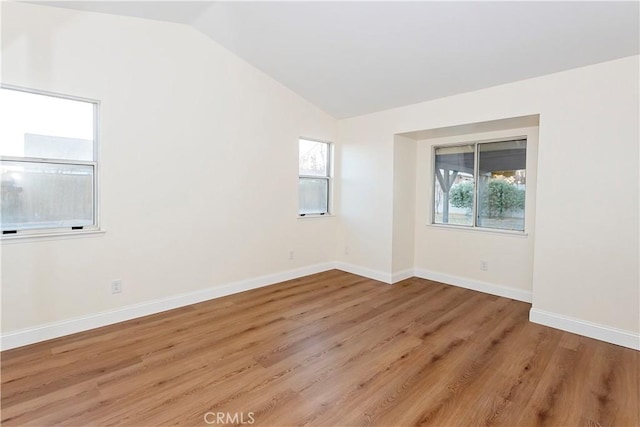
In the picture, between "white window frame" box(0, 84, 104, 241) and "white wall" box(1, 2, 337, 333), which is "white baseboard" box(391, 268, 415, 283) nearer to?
"white wall" box(1, 2, 337, 333)

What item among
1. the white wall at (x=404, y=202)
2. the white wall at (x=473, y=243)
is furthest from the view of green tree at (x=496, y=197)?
the white wall at (x=404, y=202)

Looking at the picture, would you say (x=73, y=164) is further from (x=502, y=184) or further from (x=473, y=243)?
(x=502, y=184)

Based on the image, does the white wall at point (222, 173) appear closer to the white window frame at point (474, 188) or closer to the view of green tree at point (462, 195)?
the white window frame at point (474, 188)

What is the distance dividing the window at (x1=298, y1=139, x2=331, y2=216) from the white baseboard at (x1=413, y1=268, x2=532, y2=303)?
182 cm

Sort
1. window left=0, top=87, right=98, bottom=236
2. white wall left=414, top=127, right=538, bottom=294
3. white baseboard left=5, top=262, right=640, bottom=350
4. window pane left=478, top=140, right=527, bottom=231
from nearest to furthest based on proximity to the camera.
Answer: window left=0, top=87, right=98, bottom=236, white baseboard left=5, top=262, right=640, bottom=350, white wall left=414, top=127, right=538, bottom=294, window pane left=478, top=140, right=527, bottom=231

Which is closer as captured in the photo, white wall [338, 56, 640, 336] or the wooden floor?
the wooden floor

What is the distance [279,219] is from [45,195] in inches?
97.8

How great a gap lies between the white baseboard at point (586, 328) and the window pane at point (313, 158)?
10.8 feet

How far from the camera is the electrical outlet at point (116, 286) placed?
3.01 metres

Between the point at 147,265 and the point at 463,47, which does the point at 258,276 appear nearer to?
the point at 147,265

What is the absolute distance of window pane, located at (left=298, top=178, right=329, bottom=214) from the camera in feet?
15.7

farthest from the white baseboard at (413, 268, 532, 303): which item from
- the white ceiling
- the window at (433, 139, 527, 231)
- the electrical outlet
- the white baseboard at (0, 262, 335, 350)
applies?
the electrical outlet

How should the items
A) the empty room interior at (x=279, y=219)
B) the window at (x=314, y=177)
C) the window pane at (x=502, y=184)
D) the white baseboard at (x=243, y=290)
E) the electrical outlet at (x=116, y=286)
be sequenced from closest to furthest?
the empty room interior at (x=279, y=219), the white baseboard at (x=243, y=290), the electrical outlet at (x=116, y=286), the window pane at (x=502, y=184), the window at (x=314, y=177)

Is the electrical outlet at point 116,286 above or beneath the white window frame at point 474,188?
beneath
